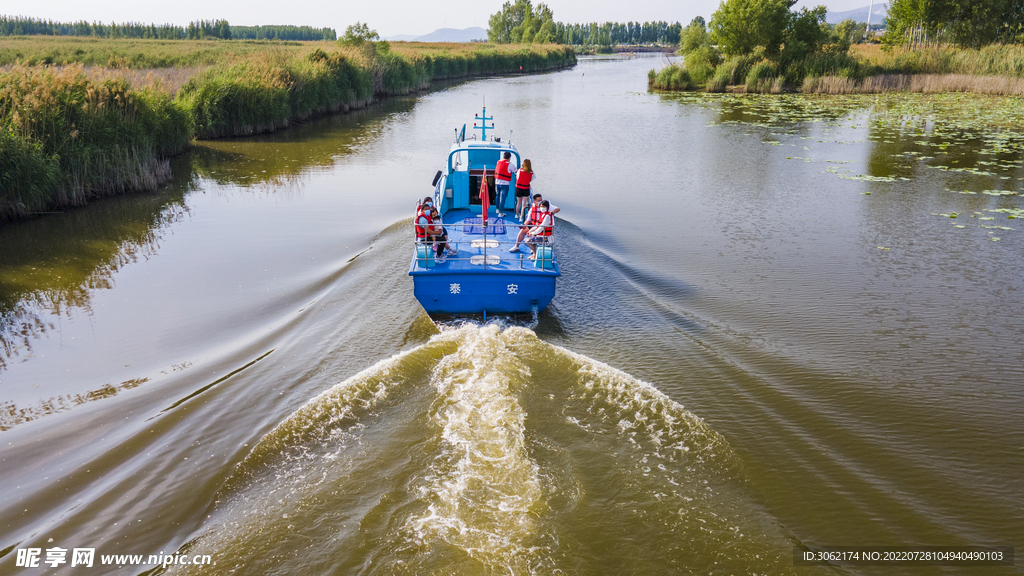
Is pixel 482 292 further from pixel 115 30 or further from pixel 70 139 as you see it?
pixel 115 30

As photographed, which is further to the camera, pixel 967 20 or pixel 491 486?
pixel 967 20

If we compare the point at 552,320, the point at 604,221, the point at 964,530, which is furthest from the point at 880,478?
the point at 604,221

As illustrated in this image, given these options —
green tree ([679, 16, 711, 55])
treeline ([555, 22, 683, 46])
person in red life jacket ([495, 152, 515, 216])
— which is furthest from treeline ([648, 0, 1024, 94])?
treeline ([555, 22, 683, 46])

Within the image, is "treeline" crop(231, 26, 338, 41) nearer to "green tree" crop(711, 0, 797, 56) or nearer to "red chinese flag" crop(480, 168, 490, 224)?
"green tree" crop(711, 0, 797, 56)

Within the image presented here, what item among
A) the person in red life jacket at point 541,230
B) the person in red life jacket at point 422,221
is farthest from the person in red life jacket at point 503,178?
the person in red life jacket at point 422,221

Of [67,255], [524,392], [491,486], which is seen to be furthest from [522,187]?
[67,255]
